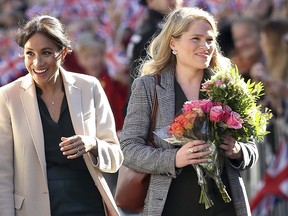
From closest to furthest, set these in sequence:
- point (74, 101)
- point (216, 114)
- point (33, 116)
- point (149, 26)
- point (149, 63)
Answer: point (216, 114) → point (33, 116) → point (74, 101) → point (149, 63) → point (149, 26)

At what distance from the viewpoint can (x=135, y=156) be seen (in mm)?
6828

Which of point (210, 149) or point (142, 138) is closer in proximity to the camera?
point (210, 149)

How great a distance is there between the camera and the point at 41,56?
688cm

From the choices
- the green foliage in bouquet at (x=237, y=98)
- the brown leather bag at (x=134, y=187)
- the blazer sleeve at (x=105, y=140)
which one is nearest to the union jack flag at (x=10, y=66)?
the blazer sleeve at (x=105, y=140)

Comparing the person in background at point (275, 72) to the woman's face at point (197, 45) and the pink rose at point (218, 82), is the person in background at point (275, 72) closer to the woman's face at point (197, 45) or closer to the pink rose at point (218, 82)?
the woman's face at point (197, 45)

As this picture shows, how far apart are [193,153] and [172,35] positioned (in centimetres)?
87

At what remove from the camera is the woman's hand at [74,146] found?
6543 mm

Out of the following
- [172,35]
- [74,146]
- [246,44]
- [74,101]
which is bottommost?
[74,146]

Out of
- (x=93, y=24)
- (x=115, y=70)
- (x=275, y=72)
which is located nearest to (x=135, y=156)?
(x=275, y=72)

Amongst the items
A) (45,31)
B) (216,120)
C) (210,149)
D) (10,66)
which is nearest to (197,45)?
(216,120)

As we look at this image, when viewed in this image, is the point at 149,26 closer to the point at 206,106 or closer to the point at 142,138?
the point at 142,138

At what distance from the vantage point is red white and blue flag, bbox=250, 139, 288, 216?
1079cm

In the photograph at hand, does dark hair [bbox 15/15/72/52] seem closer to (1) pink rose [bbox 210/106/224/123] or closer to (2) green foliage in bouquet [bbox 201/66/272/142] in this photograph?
(2) green foliage in bouquet [bbox 201/66/272/142]

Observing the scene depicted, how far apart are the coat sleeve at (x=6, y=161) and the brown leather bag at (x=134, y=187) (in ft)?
2.21
